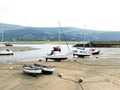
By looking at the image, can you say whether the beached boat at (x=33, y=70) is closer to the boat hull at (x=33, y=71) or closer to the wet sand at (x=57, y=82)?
the boat hull at (x=33, y=71)

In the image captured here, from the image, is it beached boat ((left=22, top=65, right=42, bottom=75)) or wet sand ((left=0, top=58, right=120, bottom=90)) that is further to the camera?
beached boat ((left=22, top=65, right=42, bottom=75))

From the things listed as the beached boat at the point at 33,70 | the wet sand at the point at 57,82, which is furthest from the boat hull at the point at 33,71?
the wet sand at the point at 57,82

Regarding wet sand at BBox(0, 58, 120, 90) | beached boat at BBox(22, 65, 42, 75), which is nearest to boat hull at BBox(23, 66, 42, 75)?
beached boat at BBox(22, 65, 42, 75)

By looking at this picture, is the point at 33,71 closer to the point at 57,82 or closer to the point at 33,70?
the point at 33,70

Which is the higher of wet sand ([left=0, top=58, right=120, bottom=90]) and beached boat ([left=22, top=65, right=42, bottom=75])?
beached boat ([left=22, top=65, right=42, bottom=75])

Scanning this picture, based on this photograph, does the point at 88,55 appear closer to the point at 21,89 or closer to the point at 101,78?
the point at 101,78

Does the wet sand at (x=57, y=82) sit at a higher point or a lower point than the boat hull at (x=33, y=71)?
lower

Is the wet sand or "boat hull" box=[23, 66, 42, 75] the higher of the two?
"boat hull" box=[23, 66, 42, 75]

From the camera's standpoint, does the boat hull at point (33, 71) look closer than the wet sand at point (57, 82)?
No

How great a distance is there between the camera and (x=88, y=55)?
65.2 m

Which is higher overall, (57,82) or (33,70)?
(33,70)

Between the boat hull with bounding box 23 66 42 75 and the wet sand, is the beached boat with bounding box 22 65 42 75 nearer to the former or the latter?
the boat hull with bounding box 23 66 42 75

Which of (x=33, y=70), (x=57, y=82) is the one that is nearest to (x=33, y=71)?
(x=33, y=70)

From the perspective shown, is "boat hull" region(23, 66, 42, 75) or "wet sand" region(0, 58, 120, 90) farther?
"boat hull" region(23, 66, 42, 75)
